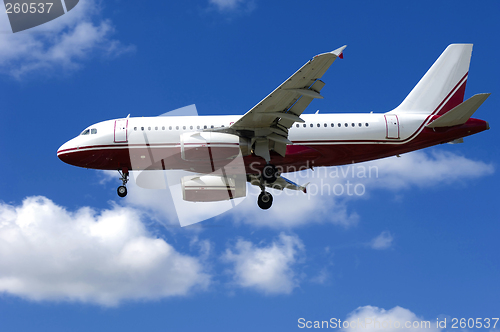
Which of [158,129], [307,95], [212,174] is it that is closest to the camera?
[307,95]

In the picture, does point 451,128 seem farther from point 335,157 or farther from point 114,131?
point 114,131

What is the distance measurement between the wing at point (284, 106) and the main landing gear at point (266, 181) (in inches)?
40.8

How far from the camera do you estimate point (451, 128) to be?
28391 mm

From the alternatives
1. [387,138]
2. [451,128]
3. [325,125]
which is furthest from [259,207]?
[451,128]

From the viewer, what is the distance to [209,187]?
30938 millimetres

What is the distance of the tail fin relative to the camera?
30.0 meters

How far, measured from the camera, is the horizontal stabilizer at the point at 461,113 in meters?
26.2

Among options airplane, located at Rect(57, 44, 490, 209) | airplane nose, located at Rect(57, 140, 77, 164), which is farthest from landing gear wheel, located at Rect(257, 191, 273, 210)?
airplane nose, located at Rect(57, 140, 77, 164)

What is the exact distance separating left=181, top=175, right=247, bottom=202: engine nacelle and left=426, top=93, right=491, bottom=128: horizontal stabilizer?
11.1 m

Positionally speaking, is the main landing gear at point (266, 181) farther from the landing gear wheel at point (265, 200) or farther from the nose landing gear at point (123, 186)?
the nose landing gear at point (123, 186)

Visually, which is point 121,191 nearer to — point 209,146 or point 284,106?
point 209,146

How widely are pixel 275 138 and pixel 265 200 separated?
14.8 ft

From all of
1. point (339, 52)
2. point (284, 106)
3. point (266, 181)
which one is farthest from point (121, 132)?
point (339, 52)

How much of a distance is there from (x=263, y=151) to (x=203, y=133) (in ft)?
10.3
